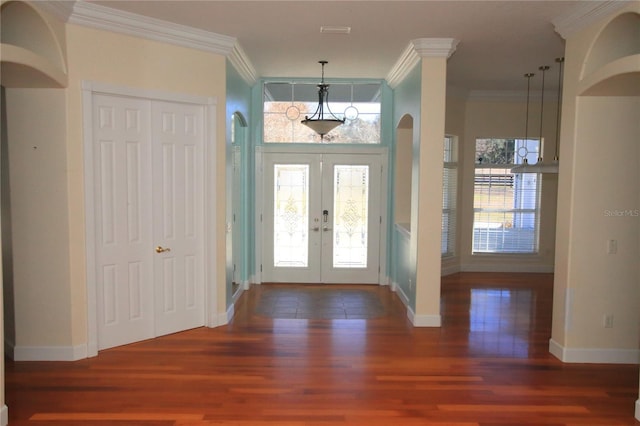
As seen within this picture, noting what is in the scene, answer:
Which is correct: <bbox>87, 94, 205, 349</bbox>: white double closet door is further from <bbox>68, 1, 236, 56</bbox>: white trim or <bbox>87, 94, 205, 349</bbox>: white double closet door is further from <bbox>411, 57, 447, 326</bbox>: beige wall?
<bbox>411, 57, 447, 326</bbox>: beige wall

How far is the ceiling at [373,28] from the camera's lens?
418cm

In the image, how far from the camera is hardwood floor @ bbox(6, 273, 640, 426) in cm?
346

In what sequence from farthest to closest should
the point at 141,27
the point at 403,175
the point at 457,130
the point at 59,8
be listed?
the point at 457,130 < the point at 403,175 < the point at 141,27 < the point at 59,8

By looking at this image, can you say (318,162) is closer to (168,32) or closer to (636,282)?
(168,32)

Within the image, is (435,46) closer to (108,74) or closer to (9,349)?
(108,74)

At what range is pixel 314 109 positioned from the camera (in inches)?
291

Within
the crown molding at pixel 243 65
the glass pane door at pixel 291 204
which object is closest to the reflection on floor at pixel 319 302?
the glass pane door at pixel 291 204

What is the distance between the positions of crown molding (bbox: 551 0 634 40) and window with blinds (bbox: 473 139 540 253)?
4.30 meters

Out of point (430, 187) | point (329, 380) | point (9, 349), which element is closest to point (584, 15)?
point (430, 187)

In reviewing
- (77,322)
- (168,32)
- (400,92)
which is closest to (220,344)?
(77,322)

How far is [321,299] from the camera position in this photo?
21.8 feet

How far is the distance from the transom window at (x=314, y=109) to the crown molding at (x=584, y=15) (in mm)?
3263

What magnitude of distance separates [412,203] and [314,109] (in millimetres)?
2376

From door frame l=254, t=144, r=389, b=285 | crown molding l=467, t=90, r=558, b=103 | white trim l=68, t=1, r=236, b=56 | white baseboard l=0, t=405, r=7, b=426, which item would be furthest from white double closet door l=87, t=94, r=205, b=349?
crown molding l=467, t=90, r=558, b=103
